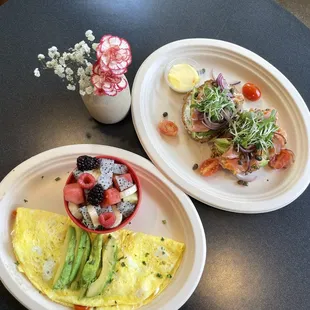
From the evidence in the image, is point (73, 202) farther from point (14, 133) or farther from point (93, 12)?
point (93, 12)

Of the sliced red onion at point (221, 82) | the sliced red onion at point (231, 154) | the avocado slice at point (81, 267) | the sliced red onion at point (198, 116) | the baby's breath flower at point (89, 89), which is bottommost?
the avocado slice at point (81, 267)

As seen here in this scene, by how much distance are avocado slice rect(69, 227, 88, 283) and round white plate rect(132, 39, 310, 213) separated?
1.87 feet

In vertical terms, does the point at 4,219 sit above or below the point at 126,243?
below

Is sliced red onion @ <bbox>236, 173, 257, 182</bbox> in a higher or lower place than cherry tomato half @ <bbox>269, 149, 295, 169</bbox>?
lower

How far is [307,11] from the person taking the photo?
4066 mm

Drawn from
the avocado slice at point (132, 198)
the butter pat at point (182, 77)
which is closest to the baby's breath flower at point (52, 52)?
the avocado slice at point (132, 198)

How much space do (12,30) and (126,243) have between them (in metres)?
1.61

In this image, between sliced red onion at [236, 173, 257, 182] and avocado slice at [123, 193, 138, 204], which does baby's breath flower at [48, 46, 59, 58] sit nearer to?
avocado slice at [123, 193, 138, 204]

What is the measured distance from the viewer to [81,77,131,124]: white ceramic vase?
196 centimetres

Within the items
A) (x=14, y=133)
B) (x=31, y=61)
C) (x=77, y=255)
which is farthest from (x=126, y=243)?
(x=31, y=61)

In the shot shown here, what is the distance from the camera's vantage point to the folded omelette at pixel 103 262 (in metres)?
1.84

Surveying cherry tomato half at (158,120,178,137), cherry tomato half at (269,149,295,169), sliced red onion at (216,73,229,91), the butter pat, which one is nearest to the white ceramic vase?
cherry tomato half at (158,120,178,137)

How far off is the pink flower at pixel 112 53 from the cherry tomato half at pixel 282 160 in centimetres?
113

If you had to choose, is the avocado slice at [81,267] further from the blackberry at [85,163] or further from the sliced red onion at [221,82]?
the sliced red onion at [221,82]
